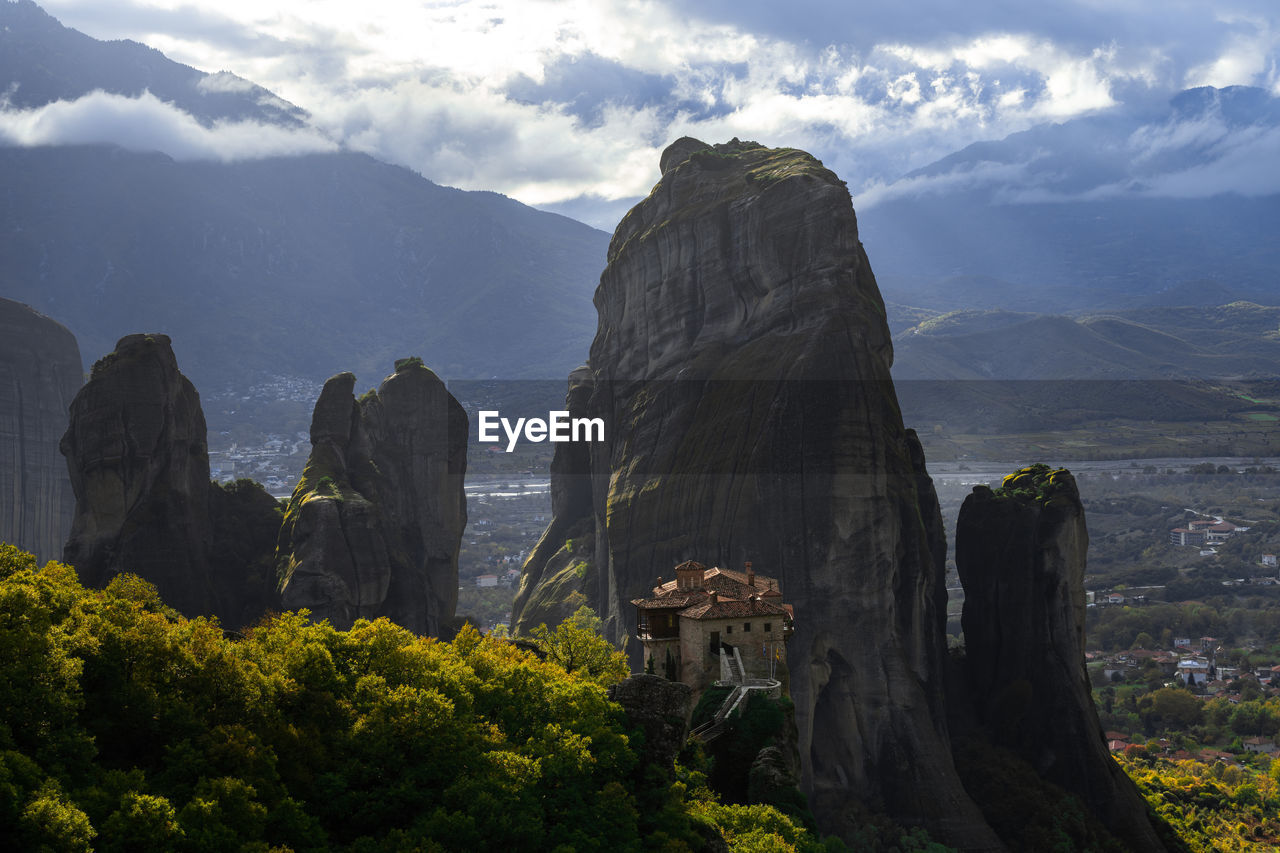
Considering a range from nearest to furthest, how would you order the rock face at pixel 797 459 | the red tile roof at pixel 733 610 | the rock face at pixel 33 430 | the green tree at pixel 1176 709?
the red tile roof at pixel 733 610
the rock face at pixel 797 459
the rock face at pixel 33 430
the green tree at pixel 1176 709

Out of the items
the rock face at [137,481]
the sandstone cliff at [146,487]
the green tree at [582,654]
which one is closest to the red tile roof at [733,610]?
the green tree at [582,654]

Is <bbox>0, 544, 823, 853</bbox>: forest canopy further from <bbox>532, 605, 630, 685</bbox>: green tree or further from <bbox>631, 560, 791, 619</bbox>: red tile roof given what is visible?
<bbox>532, 605, 630, 685</bbox>: green tree

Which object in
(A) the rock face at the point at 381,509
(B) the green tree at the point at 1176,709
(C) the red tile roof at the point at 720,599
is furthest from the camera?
(B) the green tree at the point at 1176,709

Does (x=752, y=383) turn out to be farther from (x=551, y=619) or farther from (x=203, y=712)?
(x=203, y=712)

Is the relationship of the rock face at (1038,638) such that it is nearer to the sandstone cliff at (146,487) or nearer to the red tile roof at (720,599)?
the red tile roof at (720,599)

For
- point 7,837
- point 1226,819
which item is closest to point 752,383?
point 1226,819

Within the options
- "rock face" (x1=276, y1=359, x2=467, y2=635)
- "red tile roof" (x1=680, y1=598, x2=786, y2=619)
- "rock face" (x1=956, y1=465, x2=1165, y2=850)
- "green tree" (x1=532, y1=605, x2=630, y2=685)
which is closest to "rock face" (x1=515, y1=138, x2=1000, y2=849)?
"rock face" (x1=956, y1=465, x2=1165, y2=850)

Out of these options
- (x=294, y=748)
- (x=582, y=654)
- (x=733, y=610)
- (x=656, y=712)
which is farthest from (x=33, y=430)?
(x=294, y=748)
